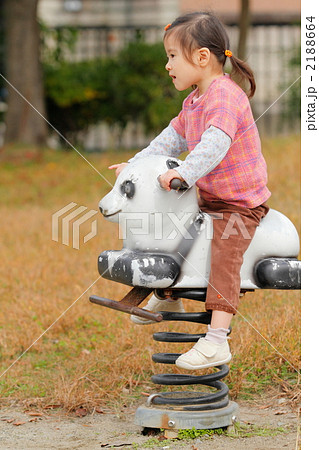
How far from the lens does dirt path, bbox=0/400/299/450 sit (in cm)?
303

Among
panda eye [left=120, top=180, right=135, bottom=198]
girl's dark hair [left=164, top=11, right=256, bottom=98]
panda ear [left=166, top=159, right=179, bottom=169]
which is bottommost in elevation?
panda eye [left=120, top=180, right=135, bottom=198]

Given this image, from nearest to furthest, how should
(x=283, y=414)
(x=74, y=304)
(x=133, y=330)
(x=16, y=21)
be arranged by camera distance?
(x=283, y=414) → (x=133, y=330) → (x=74, y=304) → (x=16, y=21)

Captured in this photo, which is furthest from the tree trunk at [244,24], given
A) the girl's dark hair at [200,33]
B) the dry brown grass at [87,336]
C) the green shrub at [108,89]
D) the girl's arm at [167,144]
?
the girl's dark hair at [200,33]

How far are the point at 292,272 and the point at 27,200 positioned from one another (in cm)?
679

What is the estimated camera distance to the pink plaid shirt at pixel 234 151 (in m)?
3.01

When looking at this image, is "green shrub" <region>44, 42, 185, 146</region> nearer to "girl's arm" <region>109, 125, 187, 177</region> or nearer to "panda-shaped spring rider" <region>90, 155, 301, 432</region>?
"girl's arm" <region>109, 125, 187, 177</region>

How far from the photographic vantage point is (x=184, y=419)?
122 inches

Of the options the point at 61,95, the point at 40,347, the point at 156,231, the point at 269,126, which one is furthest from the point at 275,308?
the point at 269,126

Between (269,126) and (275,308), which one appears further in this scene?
(269,126)

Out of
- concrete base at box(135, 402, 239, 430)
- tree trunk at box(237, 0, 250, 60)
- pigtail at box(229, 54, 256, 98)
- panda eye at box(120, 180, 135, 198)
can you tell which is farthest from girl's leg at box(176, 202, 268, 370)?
tree trunk at box(237, 0, 250, 60)

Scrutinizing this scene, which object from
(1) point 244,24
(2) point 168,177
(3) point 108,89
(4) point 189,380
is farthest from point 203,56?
(3) point 108,89

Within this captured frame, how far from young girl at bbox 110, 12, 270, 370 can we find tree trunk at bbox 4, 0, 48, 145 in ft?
29.4

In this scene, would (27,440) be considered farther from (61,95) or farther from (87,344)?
(61,95)

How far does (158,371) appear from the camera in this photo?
3.82 meters
